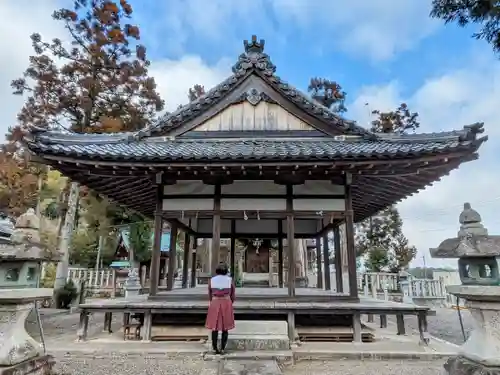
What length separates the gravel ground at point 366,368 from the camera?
4863 mm

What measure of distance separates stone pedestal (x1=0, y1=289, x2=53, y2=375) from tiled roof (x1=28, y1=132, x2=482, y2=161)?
3571 millimetres

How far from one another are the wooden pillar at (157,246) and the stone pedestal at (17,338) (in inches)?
142

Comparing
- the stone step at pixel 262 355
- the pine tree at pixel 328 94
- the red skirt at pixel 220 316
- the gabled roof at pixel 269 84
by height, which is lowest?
the stone step at pixel 262 355

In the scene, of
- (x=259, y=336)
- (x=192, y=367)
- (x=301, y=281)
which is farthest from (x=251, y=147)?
(x=301, y=281)

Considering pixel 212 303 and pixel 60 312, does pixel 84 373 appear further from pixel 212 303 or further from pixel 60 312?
pixel 60 312

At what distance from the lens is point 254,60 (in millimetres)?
8984

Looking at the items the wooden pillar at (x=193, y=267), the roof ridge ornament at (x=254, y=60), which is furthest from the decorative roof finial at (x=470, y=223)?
the wooden pillar at (x=193, y=267)

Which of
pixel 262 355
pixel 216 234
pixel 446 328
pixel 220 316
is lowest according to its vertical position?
pixel 446 328

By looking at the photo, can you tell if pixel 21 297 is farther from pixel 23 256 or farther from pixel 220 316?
pixel 220 316

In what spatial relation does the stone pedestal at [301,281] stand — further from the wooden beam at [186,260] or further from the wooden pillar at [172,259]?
the wooden pillar at [172,259]

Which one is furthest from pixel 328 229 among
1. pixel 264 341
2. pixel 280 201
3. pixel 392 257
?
pixel 392 257

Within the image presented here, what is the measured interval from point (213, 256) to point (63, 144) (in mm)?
3953

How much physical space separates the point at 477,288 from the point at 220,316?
144 inches

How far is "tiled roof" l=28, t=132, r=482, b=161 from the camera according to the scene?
6289 mm
